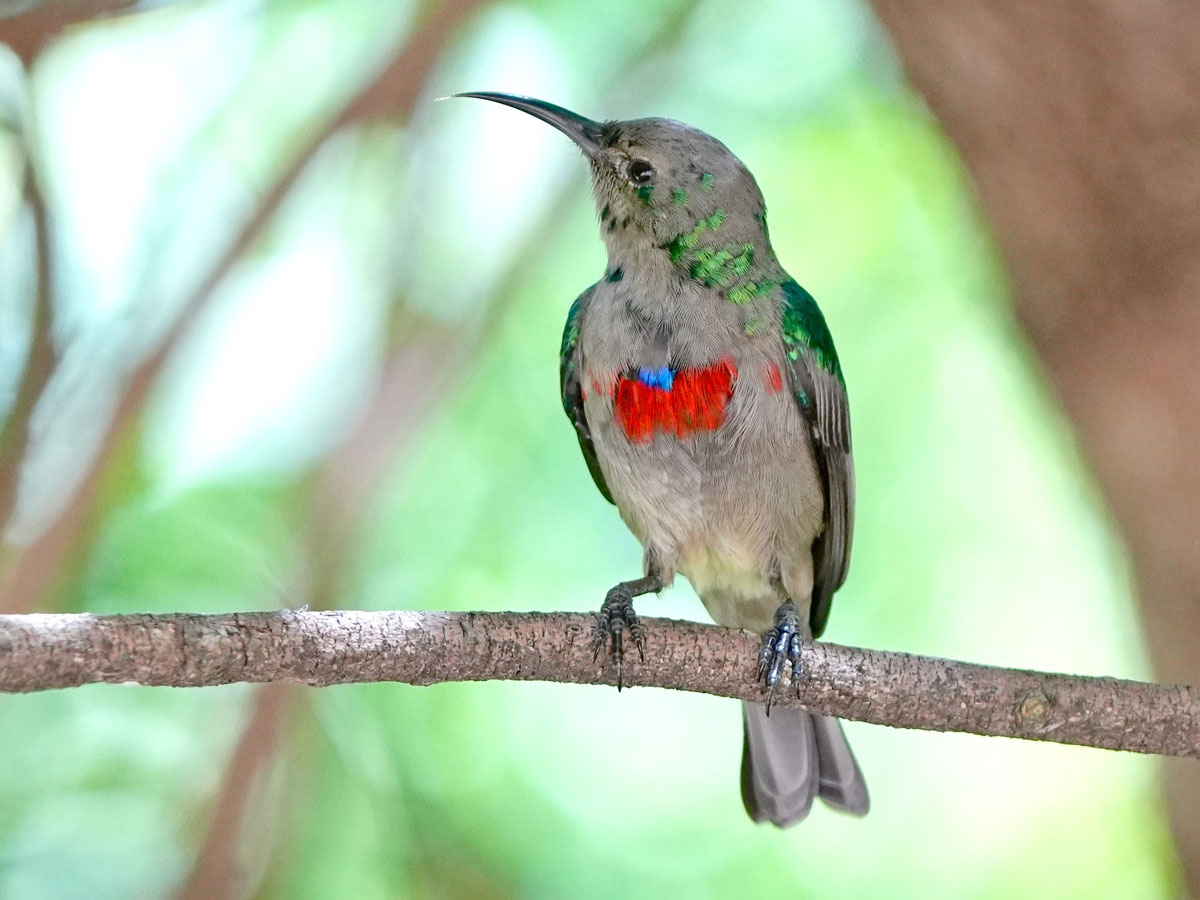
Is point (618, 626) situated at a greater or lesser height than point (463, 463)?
lesser

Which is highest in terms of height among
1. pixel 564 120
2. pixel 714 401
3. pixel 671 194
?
pixel 564 120

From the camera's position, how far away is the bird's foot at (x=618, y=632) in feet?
10.6

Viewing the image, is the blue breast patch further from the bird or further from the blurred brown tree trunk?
the blurred brown tree trunk

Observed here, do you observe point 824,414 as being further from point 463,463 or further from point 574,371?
point 463,463

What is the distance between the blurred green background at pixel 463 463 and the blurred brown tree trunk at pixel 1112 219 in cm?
26

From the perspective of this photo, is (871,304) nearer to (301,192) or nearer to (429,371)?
(429,371)

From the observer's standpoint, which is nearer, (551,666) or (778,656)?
(551,666)

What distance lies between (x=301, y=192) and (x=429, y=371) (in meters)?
0.91

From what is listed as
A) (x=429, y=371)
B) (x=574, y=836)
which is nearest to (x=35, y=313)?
(x=429, y=371)

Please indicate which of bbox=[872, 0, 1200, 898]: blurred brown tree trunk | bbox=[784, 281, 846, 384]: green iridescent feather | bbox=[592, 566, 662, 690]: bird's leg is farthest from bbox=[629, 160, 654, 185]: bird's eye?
bbox=[592, 566, 662, 690]: bird's leg

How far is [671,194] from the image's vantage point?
155 inches

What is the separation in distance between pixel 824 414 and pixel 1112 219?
133cm

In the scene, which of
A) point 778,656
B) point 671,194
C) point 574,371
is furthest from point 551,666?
point 671,194

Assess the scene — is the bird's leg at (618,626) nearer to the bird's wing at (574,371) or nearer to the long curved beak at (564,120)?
the bird's wing at (574,371)
